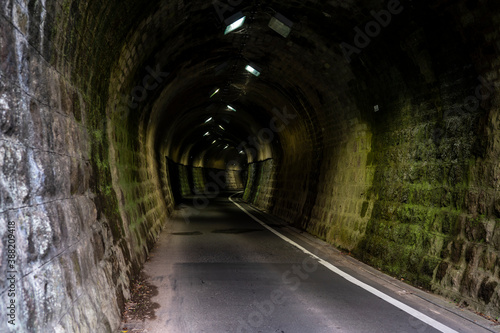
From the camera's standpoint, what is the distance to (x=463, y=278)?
19.3 feet

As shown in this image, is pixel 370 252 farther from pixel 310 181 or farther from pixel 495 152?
pixel 310 181

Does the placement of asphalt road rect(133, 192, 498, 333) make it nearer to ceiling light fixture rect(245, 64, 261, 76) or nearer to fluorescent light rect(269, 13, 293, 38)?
fluorescent light rect(269, 13, 293, 38)

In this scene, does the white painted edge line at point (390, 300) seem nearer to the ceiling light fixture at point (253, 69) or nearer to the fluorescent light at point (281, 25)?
the fluorescent light at point (281, 25)

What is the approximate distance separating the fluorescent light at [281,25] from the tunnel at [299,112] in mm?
34

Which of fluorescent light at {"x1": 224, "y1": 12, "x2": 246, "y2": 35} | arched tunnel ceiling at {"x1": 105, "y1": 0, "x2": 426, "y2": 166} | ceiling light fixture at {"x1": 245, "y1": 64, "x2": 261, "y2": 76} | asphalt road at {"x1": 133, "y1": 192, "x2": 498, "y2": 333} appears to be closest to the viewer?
asphalt road at {"x1": 133, "y1": 192, "x2": 498, "y2": 333}

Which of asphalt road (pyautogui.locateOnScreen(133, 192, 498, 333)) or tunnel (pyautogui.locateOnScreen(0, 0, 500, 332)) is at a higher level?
tunnel (pyautogui.locateOnScreen(0, 0, 500, 332))

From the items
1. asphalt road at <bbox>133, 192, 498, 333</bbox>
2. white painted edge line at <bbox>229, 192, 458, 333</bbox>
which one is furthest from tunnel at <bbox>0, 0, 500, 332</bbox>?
white painted edge line at <bbox>229, 192, 458, 333</bbox>

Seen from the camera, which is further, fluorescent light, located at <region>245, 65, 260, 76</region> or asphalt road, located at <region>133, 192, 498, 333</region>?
fluorescent light, located at <region>245, 65, 260, 76</region>

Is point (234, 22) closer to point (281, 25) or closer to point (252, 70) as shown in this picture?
point (281, 25)

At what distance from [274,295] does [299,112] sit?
9685 millimetres

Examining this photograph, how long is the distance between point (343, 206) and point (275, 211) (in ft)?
27.6

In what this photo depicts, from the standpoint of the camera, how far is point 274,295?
5.92 metres

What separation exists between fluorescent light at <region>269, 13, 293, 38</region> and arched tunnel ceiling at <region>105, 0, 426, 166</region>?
5.0 inches

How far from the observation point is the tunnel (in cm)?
315
